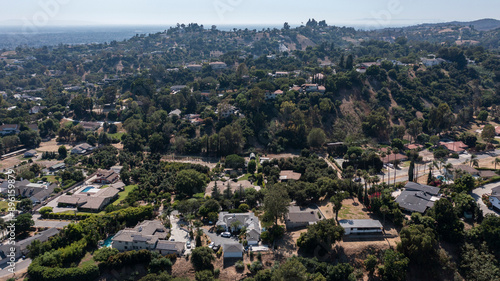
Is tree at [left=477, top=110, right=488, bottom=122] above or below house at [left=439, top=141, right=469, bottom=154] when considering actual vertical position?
above

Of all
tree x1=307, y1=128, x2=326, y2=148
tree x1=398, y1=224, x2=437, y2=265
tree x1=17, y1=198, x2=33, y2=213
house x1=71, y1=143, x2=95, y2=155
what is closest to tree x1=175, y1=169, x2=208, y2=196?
tree x1=17, y1=198, x2=33, y2=213

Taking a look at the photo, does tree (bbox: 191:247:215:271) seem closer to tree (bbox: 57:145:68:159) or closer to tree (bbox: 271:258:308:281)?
tree (bbox: 271:258:308:281)

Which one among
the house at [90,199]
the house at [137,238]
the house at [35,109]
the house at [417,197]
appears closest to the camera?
the house at [137,238]

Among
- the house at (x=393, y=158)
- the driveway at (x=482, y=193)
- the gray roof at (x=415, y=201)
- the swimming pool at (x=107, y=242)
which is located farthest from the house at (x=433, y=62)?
the swimming pool at (x=107, y=242)

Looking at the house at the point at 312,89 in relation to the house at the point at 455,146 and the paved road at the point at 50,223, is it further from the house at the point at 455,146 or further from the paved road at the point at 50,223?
the paved road at the point at 50,223

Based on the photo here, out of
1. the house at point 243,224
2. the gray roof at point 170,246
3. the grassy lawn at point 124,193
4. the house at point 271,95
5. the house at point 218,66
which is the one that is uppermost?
the house at point 218,66

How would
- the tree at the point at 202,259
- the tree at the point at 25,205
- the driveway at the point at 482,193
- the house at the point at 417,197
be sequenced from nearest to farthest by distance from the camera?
the tree at the point at 202,259 < the driveway at the point at 482,193 < the house at the point at 417,197 < the tree at the point at 25,205
